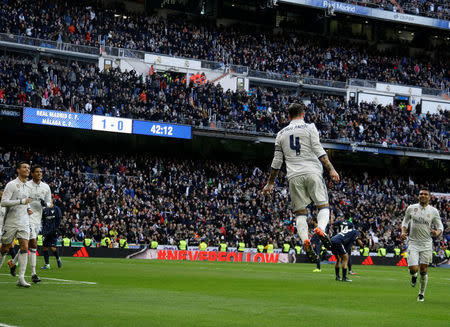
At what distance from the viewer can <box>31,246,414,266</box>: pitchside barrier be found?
126ft

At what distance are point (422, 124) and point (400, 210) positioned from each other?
10.6 meters

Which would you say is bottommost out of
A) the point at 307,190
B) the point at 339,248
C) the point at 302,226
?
the point at 339,248

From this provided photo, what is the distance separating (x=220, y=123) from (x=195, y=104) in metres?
2.45

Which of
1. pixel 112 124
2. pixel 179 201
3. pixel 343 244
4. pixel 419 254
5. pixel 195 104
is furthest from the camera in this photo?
pixel 195 104

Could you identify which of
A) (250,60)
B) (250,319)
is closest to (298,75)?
(250,60)

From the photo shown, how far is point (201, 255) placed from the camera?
136ft

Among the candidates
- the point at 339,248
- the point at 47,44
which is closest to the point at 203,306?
the point at 339,248

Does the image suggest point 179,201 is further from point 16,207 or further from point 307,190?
point 307,190

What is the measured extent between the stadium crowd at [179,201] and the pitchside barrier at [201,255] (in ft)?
4.90

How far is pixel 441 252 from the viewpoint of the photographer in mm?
49469

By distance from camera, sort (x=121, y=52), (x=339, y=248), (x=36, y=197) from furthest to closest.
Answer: (x=121, y=52)
(x=339, y=248)
(x=36, y=197)

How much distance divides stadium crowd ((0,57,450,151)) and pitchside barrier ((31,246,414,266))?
37.0ft

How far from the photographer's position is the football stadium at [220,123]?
4200 cm

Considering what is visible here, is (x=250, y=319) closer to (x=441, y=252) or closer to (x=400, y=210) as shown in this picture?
(x=441, y=252)
